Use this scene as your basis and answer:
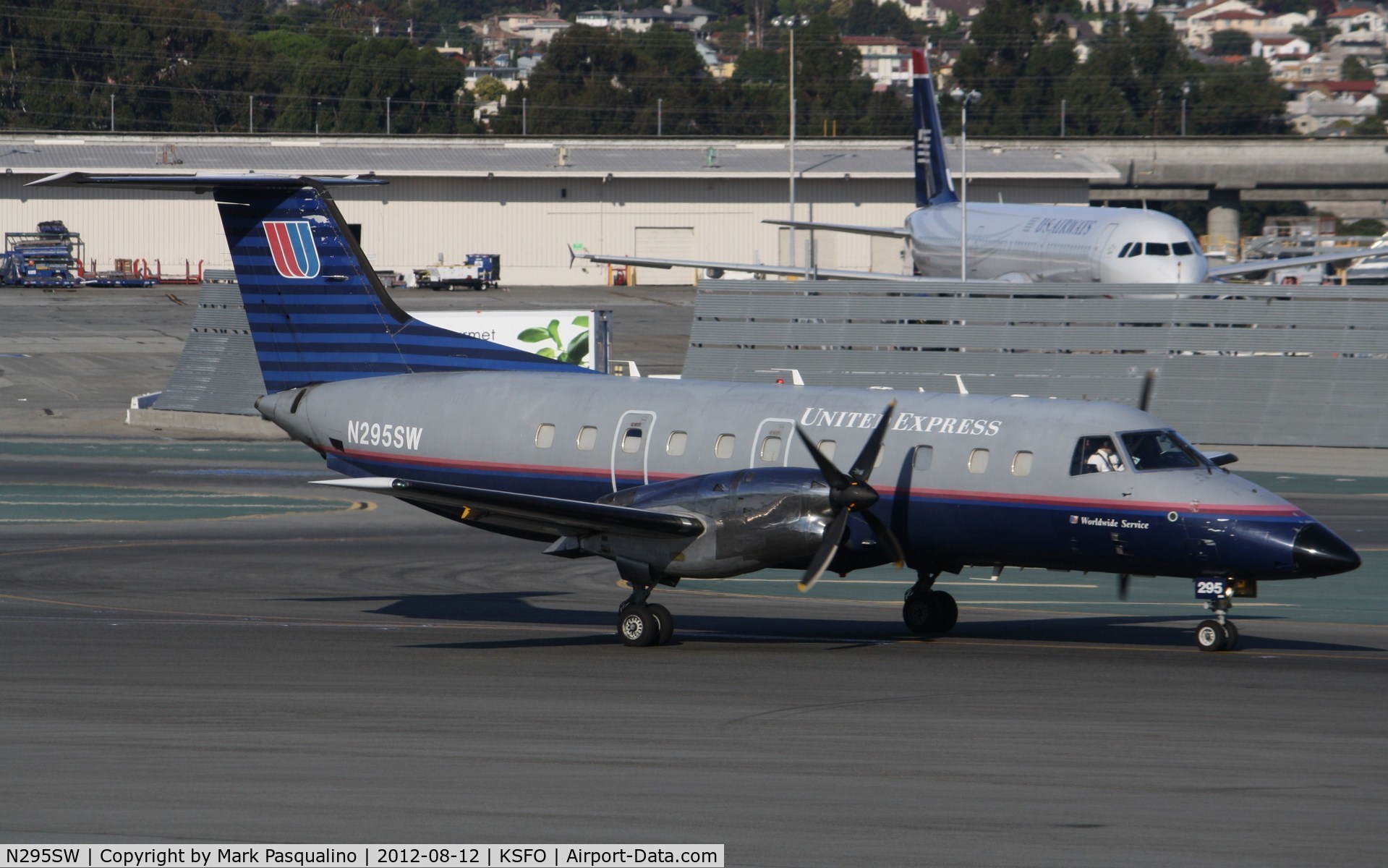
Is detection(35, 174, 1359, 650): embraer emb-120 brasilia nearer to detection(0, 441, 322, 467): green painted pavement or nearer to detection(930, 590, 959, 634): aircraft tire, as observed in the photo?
detection(930, 590, 959, 634): aircraft tire

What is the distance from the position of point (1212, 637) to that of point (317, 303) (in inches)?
513

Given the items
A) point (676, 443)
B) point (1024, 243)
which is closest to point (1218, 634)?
point (676, 443)

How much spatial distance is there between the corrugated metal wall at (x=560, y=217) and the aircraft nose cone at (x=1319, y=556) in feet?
264

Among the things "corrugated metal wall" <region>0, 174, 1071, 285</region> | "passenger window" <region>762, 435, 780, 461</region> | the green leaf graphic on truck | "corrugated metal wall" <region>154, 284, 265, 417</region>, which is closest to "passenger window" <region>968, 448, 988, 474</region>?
"passenger window" <region>762, 435, 780, 461</region>

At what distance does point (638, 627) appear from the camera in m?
18.8

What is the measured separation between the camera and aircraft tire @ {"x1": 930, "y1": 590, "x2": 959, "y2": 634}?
19859 millimetres

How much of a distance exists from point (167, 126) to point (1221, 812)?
14804 centimetres

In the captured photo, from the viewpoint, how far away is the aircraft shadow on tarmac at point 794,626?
19.3 m

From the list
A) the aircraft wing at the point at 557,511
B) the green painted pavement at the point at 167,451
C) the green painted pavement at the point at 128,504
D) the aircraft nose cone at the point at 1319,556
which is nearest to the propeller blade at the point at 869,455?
the aircraft wing at the point at 557,511

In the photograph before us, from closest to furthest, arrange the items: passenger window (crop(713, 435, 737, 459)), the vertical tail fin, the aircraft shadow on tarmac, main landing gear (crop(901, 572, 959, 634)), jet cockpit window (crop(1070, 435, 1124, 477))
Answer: jet cockpit window (crop(1070, 435, 1124, 477)) → the aircraft shadow on tarmac → passenger window (crop(713, 435, 737, 459)) → main landing gear (crop(901, 572, 959, 634)) → the vertical tail fin

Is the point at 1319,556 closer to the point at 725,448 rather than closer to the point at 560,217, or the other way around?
the point at 725,448

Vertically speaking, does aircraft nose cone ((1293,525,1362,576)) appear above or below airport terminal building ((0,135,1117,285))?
below

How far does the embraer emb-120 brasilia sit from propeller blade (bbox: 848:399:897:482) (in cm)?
3

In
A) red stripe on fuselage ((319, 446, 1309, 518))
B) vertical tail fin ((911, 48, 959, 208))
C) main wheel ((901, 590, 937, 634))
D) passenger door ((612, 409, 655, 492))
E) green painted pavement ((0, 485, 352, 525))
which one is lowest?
green painted pavement ((0, 485, 352, 525))
